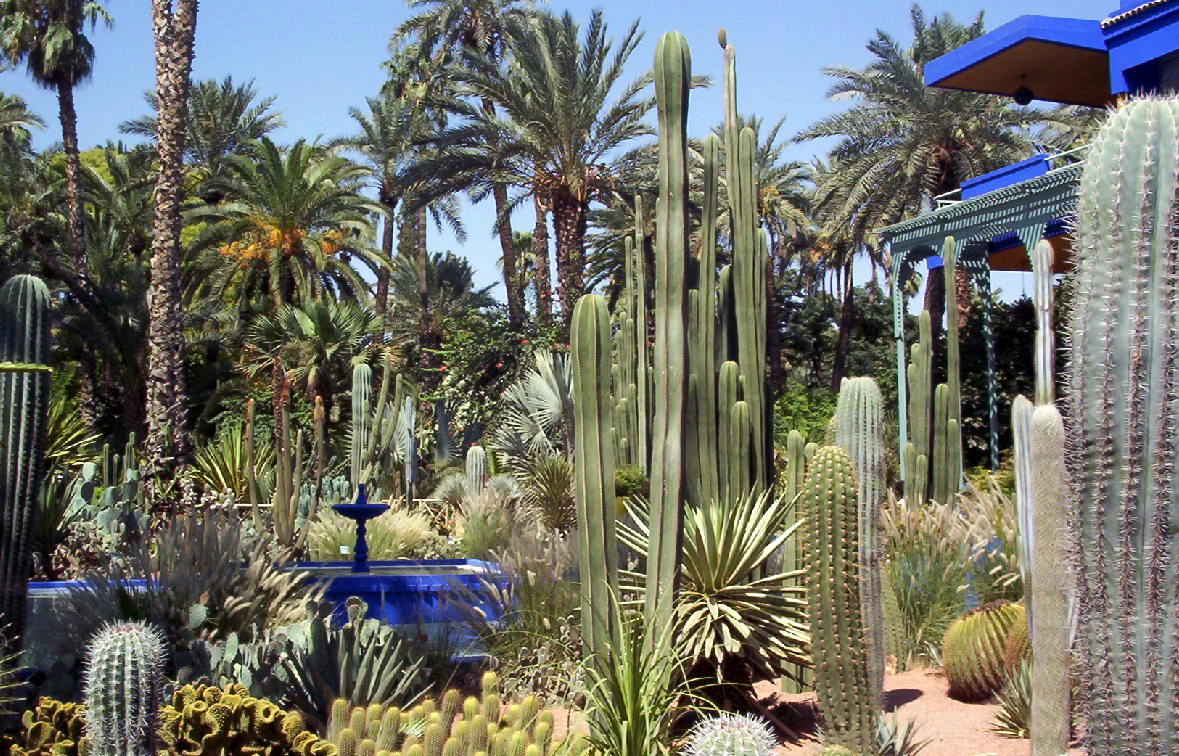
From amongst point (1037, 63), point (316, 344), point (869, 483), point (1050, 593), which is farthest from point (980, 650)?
point (316, 344)

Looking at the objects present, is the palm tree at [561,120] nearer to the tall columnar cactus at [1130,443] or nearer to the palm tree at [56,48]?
the palm tree at [56,48]

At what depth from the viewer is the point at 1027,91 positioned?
19.8 meters

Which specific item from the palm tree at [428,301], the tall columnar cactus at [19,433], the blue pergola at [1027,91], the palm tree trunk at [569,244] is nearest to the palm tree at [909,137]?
the blue pergola at [1027,91]

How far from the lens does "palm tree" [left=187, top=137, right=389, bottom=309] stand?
28500 millimetres

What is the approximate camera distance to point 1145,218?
3.87 metres

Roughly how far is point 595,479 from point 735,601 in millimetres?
1208

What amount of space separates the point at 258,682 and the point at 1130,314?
487 centimetres

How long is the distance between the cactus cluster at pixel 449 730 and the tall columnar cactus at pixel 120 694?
131cm

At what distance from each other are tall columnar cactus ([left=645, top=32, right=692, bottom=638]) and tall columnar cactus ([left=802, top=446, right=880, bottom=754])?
668mm

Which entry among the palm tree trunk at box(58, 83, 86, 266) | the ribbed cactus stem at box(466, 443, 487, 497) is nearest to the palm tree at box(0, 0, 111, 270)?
the palm tree trunk at box(58, 83, 86, 266)

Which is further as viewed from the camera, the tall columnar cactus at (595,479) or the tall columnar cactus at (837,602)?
the tall columnar cactus at (595,479)

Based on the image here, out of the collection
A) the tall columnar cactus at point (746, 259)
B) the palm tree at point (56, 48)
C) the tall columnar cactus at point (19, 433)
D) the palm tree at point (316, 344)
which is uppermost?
the palm tree at point (56, 48)

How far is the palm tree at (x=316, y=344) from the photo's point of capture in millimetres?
25594

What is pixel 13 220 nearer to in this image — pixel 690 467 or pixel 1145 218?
pixel 690 467
